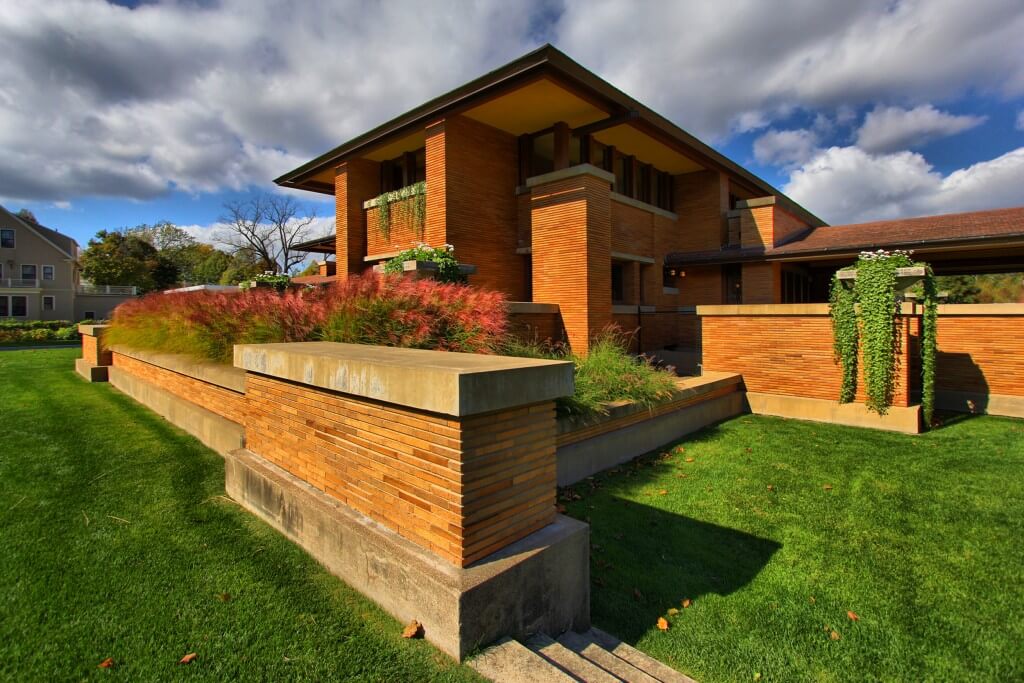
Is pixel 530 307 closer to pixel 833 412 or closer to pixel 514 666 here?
pixel 833 412

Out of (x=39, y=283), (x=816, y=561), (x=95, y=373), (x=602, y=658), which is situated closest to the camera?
(x=602, y=658)

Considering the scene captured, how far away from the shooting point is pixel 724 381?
8.75 m

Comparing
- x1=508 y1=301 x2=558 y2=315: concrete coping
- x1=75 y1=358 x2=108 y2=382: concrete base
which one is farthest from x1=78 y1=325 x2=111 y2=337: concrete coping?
x1=508 y1=301 x2=558 y2=315: concrete coping

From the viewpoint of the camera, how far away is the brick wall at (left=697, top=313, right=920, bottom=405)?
8223mm

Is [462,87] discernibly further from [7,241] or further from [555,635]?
[7,241]

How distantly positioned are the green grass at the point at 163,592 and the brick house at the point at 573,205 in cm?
813

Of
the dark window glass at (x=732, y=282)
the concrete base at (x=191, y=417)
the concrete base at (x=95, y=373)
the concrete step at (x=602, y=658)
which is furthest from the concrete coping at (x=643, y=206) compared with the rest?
the concrete base at (x=95, y=373)

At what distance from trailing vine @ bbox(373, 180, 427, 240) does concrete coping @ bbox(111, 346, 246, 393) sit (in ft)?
22.3

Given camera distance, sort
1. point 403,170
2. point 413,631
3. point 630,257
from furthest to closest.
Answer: point 403,170
point 630,257
point 413,631

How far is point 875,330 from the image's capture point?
7793 mm

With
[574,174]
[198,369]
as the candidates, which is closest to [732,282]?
[574,174]

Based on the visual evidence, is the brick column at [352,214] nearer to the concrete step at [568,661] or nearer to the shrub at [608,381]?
the shrub at [608,381]

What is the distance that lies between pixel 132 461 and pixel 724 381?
Result: 336 inches

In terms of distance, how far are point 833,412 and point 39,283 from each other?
179 ft
